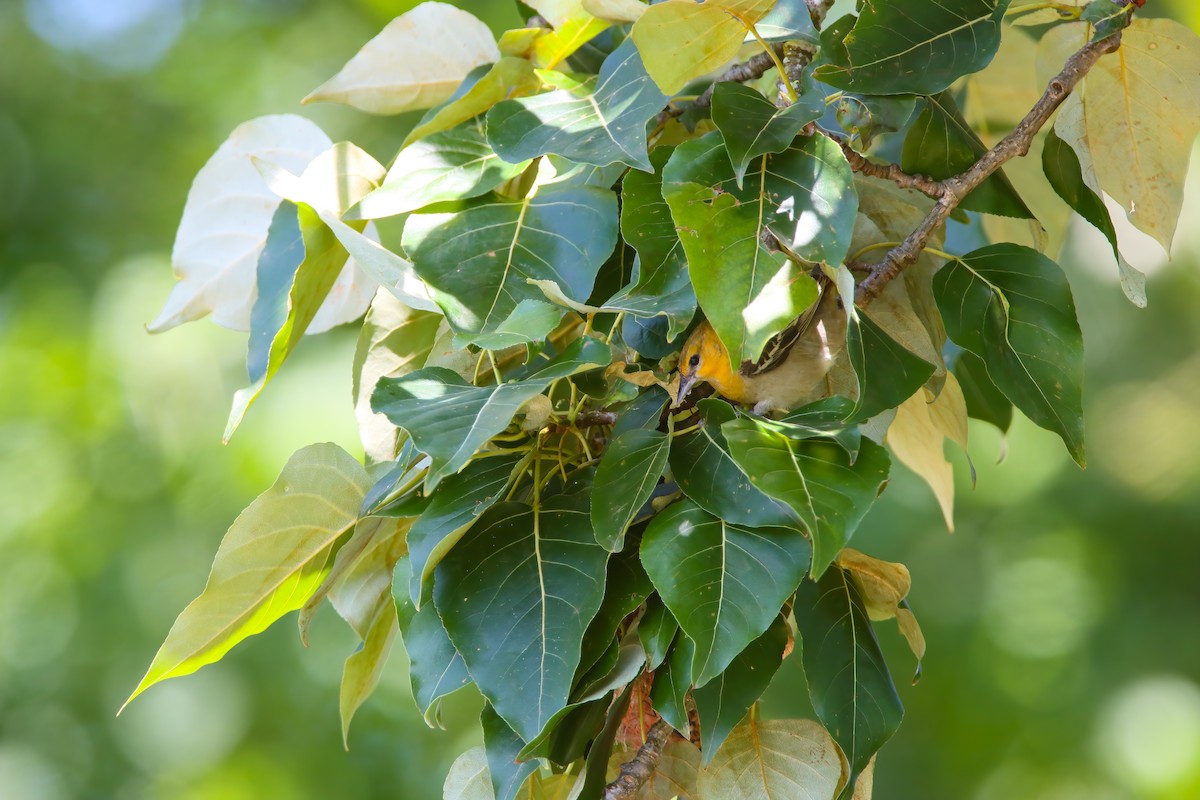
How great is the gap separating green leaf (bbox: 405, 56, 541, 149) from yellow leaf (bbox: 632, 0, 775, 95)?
0.10 meters

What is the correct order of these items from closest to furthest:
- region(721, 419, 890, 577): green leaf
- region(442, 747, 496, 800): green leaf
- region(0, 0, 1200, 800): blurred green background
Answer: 1. region(721, 419, 890, 577): green leaf
2. region(442, 747, 496, 800): green leaf
3. region(0, 0, 1200, 800): blurred green background

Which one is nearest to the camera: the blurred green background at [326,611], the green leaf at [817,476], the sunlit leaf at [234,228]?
the green leaf at [817,476]

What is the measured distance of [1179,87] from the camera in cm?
40

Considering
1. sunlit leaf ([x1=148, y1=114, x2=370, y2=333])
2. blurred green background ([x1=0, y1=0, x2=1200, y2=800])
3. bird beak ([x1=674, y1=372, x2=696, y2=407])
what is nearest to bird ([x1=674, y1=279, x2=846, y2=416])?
bird beak ([x1=674, y1=372, x2=696, y2=407])

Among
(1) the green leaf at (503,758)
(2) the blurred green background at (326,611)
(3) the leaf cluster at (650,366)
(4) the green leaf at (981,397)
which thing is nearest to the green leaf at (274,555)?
(3) the leaf cluster at (650,366)

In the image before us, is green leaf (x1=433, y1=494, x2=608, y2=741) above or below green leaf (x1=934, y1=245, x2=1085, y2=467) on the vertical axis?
below

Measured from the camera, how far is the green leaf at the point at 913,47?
345mm

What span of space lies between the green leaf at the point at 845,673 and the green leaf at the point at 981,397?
7.0 inches

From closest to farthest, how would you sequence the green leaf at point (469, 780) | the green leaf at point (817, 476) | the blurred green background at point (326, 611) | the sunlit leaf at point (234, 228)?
the green leaf at point (817, 476) → the green leaf at point (469, 780) → the sunlit leaf at point (234, 228) → the blurred green background at point (326, 611)

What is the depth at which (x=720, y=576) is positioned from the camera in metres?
0.31

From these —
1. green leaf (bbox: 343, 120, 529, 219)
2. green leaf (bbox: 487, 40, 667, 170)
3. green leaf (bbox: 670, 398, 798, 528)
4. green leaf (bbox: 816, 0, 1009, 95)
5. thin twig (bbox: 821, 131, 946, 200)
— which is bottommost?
green leaf (bbox: 670, 398, 798, 528)

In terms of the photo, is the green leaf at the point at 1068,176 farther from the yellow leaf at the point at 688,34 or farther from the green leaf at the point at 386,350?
the green leaf at the point at 386,350

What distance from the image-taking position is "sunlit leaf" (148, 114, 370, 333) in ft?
1.60

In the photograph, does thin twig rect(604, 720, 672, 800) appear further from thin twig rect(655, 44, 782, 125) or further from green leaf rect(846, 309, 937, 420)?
thin twig rect(655, 44, 782, 125)
